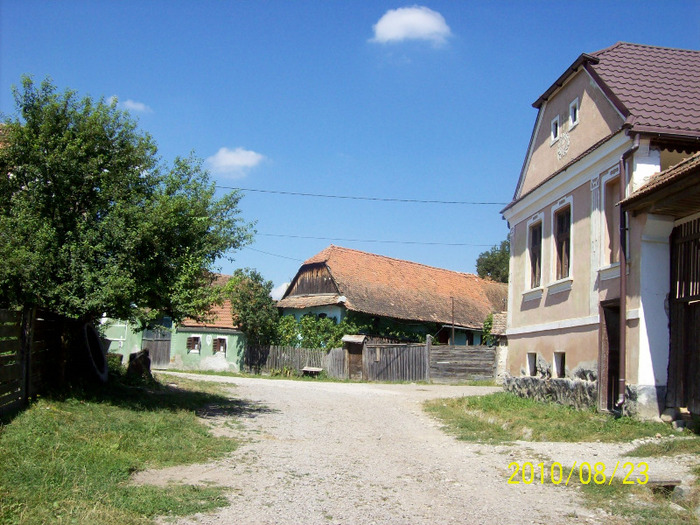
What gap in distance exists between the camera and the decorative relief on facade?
14.6 m

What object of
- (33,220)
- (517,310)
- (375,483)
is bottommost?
(375,483)

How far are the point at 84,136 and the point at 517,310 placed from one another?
11144 millimetres

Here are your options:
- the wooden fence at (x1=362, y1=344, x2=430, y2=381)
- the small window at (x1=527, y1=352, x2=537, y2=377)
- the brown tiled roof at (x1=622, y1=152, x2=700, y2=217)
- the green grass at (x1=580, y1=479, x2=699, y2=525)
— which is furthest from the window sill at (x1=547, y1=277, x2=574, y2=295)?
the wooden fence at (x1=362, y1=344, x2=430, y2=381)

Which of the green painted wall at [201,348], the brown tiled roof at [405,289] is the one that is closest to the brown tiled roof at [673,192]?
the brown tiled roof at [405,289]

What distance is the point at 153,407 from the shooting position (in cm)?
1255

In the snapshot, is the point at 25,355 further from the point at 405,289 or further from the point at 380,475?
the point at 405,289

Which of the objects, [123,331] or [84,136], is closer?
[84,136]

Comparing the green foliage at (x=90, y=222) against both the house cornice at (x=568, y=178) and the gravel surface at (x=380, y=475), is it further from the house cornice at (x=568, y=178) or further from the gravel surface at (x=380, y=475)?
the house cornice at (x=568, y=178)

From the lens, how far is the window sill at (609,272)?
11891 millimetres

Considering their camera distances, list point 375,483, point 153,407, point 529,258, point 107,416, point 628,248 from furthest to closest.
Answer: point 529,258 → point 153,407 → point 628,248 → point 107,416 → point 375,483

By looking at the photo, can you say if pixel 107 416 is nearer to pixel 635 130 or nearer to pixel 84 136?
pixel 84 136

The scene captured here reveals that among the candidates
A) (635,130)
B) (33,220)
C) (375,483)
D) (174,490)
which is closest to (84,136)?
(33,220)

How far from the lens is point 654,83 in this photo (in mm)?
12898

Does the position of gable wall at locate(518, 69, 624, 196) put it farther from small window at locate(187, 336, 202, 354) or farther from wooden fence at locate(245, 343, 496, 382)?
small window at locate(187, 336, 202, 354)
